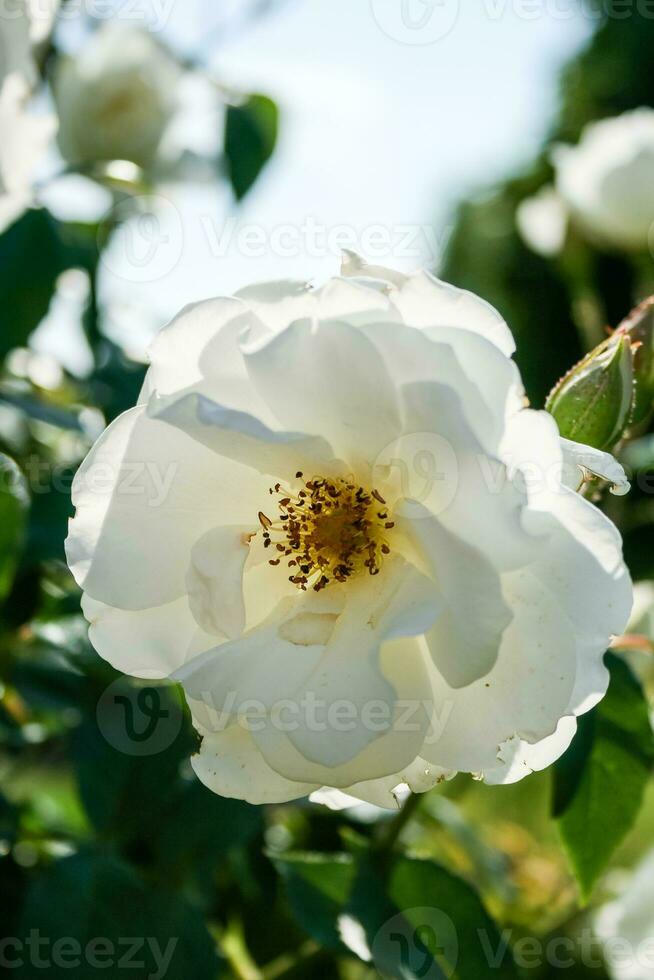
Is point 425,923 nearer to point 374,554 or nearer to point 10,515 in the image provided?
point 374,554

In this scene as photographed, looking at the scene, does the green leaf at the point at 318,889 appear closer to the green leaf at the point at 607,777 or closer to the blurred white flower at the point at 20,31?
the green leaf at the point at 607,777

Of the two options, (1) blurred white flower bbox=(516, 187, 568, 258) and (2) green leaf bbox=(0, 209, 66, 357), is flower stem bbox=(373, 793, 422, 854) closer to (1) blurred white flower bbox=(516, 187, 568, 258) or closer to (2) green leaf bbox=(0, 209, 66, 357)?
(2) green leaf bbox=(0, 209, 66, 357)

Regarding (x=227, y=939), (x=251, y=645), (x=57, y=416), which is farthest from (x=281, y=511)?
(x=227, y=939)

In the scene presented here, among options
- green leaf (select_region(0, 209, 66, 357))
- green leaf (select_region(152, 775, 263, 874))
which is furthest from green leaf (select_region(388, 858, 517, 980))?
green leaf (select_region(0, 209, 66, 357))

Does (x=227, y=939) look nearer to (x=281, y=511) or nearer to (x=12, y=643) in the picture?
(x=12, y=643)

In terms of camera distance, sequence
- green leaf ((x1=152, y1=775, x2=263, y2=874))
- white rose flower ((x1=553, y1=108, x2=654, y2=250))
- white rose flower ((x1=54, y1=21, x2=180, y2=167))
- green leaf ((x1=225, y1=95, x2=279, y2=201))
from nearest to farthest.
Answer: green leaf ((x1=152, y1=775, x2=263, y2=874)), green leaf ((x1=225, y1=95, x2=279, y2=201)), white rose flower ((x1=54, y1=21, x2=180, y2=167)), white rose flower ((x1=553, y1=108, x2=654, y2=250))

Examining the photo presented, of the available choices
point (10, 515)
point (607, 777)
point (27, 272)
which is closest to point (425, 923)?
point (607, 777)
